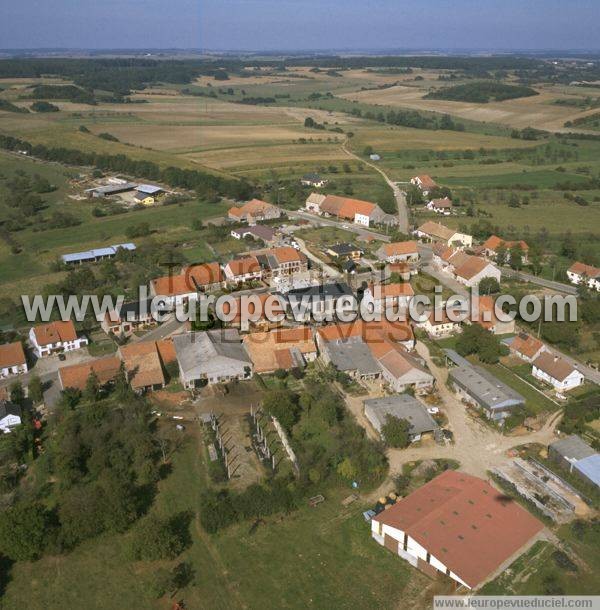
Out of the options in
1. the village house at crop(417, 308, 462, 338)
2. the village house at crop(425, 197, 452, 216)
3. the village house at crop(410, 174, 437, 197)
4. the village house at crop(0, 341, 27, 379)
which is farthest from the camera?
the village house at crop(410, 174, 437, 197)

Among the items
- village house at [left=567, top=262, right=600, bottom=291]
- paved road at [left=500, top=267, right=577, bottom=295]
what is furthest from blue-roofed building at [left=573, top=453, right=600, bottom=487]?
village house at [left=567, top=262, right=600, bottom=291]

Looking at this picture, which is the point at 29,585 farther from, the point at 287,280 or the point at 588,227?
the point at 588,227

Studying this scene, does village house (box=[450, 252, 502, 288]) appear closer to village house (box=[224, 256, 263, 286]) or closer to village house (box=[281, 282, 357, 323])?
village house (box=[281, 282, 357, 323])

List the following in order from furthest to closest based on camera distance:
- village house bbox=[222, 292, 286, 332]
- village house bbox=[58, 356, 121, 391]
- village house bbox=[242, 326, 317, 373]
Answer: village house bbox=[222, 292, 286, 332] < village house bbox=[242, 326, 317, 373] < village house bbox=[58, 356, 121, 391]

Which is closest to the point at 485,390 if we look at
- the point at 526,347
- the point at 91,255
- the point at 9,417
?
the point at 526,347

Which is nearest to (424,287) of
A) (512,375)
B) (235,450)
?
(512,375)

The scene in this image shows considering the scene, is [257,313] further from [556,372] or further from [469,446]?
[556,372]
